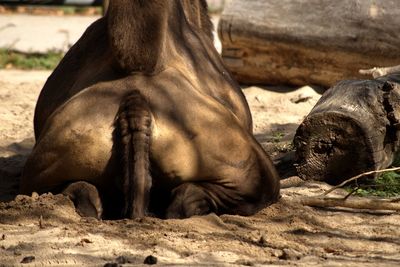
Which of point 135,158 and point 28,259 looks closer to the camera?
point 28,259

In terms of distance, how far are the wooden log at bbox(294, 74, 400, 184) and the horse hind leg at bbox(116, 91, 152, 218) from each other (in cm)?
149

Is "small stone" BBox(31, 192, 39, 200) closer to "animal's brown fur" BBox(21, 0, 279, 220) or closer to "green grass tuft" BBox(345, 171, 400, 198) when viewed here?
"animal's brown fur" BBox(21, 0, 279, 220)

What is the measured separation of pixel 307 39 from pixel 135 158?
4.29 meters

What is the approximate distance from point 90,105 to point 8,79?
532 centimetres

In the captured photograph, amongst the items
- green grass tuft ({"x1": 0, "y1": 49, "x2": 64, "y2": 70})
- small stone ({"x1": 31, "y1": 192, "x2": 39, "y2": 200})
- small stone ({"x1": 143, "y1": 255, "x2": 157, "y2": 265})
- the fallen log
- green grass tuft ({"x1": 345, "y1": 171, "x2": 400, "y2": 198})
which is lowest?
green grass tuft ({"x1": 0, "y1": 49, "x2": 64, "y2": 70})

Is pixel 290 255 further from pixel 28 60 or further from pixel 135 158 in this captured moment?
pixel 28 60

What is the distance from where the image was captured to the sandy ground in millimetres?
4496

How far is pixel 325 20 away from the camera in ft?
29.3

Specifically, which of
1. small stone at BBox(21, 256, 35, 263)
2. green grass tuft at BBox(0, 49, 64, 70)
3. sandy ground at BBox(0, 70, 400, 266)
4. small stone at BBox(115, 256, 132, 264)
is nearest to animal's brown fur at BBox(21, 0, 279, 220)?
sandy ground at BBox(0, 70, 400, 266)

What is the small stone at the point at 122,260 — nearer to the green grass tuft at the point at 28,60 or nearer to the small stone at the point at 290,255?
the small stone at the point at 290,255

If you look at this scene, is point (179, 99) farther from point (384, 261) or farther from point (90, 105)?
point (384, 261)

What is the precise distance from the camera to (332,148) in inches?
248

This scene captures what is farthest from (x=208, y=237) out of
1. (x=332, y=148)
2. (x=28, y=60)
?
(x=28, y=60)

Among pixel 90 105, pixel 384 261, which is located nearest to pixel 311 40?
pixel 90 105
